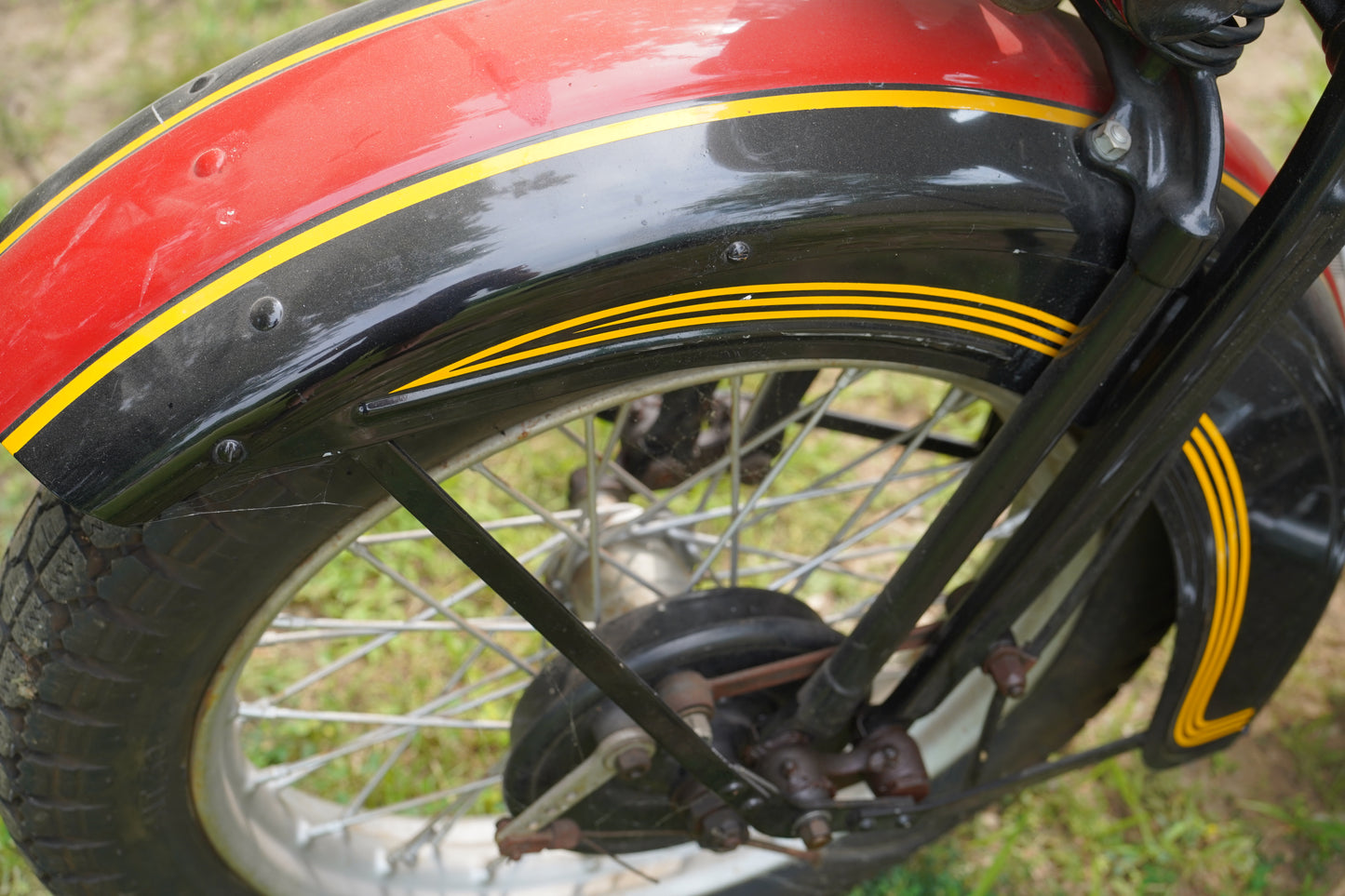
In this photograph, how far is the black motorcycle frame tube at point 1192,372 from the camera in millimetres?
831

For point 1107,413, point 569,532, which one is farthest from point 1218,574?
point 569,532

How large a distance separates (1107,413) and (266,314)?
649mm

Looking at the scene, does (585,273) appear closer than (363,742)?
Yes

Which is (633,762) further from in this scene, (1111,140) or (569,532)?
(1111,140)

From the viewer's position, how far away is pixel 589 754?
3.76 feet

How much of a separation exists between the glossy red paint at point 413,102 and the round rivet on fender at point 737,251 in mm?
105

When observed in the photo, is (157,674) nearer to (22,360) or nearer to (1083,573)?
(22,360)

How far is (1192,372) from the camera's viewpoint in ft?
2.98

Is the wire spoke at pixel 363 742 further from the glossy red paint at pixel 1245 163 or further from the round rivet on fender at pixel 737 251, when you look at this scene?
the glossy red paint at pixel 1245 163

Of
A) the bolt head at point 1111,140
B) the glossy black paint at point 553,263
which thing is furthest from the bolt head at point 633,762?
the bolt head at point 1111,140

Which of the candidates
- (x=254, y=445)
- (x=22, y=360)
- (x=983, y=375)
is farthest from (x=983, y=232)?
(x=22, y=360)

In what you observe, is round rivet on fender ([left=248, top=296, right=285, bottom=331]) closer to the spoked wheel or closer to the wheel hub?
the spoked wheel

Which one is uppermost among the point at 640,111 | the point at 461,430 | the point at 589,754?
the point at 640,111

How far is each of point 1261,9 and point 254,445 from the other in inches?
28.5
